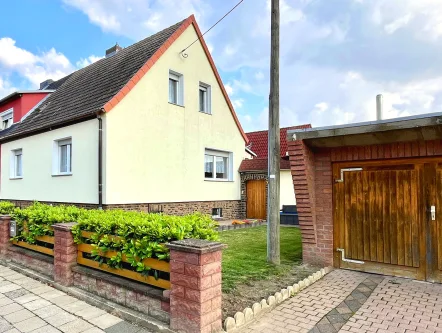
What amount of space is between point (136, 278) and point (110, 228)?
87 cm

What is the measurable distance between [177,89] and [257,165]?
5.39 m

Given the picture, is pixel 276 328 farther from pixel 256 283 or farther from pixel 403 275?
pixel 403 275

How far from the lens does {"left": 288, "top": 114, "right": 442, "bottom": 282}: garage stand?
5.17 meters

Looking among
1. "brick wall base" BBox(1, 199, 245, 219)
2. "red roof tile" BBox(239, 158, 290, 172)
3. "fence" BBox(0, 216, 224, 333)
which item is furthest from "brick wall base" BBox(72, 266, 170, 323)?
"red roof tile" BBox(239, 158, 290, 172)

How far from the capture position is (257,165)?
15.5 meters

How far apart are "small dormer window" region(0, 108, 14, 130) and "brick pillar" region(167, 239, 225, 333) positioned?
17.6 m

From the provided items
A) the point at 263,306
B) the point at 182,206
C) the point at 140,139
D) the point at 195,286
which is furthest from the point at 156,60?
the point at 195,286

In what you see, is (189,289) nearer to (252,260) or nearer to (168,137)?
(252,260)

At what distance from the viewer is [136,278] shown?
412 cm

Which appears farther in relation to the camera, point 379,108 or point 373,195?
point 379,108

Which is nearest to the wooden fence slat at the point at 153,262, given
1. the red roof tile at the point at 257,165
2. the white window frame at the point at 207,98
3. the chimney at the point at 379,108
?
the chimney at the point at 379,108

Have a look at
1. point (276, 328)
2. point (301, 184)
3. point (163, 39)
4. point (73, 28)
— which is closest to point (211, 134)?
point (163, 39)

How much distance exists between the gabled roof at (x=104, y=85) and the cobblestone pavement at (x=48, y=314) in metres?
6.37

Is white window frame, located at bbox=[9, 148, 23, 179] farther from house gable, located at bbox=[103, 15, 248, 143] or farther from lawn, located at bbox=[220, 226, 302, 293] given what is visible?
lawn, located at bbox=[220, 226, 302, 293]
